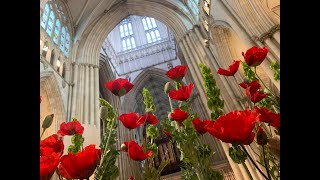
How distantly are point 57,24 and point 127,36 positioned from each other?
11069 millimetres

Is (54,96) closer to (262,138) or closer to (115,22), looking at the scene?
(115,22)

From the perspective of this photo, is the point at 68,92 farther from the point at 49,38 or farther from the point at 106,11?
the point at 106,11

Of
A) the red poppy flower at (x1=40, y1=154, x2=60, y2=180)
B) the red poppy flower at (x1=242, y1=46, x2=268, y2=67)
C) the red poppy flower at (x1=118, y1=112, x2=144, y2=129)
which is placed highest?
the red poppy flower at (x1=242, y1=46, x2=268, y2=67)

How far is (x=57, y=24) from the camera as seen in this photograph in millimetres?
10273

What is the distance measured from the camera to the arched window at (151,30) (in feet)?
68.7

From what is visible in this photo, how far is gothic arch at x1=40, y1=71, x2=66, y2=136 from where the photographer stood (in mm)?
8539

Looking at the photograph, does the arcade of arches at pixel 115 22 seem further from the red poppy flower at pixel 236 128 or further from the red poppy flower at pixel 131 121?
the red poppy flower at pixel 236 128

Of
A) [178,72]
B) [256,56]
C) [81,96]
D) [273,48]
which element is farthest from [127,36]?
[256,56]

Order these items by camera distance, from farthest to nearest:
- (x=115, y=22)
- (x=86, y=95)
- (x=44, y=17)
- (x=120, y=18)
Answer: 1. (x=120, y=18)
2. (x=115, y=22)
3. (x=86, y=95)
4. (x=44, y=17)

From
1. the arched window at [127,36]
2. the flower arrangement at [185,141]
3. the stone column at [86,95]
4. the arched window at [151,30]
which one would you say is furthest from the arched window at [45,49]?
the arched window at [151,30]

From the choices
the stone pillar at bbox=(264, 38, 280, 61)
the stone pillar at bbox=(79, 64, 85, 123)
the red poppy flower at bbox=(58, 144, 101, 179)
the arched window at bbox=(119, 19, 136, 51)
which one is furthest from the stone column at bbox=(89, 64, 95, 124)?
the arched window at bbox=(119, 19, 136, 51)

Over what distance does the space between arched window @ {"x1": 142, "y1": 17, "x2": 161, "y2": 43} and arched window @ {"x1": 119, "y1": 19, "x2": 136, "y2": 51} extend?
133 cm

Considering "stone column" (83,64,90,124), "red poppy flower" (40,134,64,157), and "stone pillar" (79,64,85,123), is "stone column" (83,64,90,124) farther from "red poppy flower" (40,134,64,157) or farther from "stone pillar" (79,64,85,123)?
"red poppy flower" (40,134,64,157)
